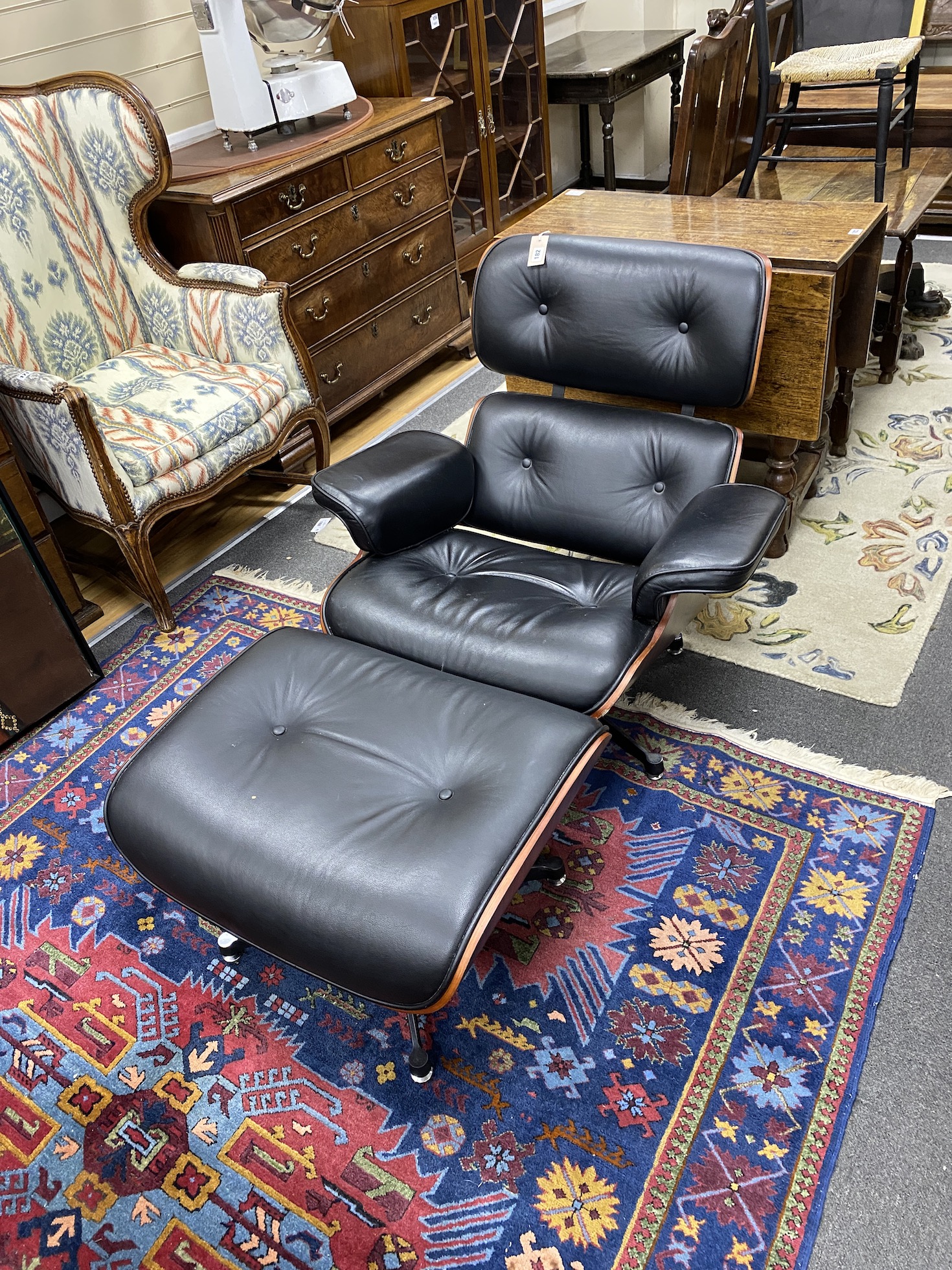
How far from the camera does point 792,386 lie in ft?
6.77

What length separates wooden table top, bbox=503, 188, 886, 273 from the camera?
198 cm

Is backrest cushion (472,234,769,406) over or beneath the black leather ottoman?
over

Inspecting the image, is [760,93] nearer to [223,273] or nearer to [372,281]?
[372,281]

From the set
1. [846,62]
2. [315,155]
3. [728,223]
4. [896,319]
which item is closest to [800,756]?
[728,223]

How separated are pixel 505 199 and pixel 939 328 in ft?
5.63

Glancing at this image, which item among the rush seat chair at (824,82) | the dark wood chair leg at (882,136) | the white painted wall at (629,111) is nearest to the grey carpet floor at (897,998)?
the dark wood chair leg at (882,136)

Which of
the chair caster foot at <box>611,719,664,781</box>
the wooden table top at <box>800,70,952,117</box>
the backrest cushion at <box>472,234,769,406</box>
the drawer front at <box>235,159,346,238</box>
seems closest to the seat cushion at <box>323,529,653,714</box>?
the chair caster foot at <box>611,719,664,781</box>

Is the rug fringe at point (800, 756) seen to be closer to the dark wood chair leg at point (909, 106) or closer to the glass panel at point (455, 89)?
the glass panel at point (455, 89)

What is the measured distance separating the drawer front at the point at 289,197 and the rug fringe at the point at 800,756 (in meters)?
1.65

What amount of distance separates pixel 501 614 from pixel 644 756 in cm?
41

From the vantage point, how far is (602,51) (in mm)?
4172

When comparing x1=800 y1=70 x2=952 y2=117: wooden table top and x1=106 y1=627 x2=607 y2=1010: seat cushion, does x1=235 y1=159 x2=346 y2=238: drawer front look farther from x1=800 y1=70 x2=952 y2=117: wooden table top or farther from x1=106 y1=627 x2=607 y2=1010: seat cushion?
x1=800 y1=70 x2=952 y2=117: wooden table top

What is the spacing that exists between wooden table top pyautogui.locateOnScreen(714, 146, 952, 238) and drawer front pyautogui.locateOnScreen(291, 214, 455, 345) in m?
0.95

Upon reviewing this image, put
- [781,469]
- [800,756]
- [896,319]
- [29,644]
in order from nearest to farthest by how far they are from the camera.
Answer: [800,756] → [29,644] → [781,469] → [896,319]
